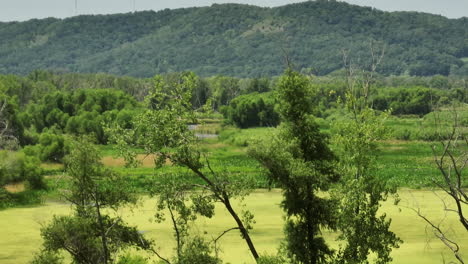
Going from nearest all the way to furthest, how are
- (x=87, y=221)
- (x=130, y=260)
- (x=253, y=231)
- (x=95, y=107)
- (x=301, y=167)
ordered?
(x=87, y=221)
(x=301, y=167)
(x=130, y=260)
(x=253, y=231)
(x=95, y=107)

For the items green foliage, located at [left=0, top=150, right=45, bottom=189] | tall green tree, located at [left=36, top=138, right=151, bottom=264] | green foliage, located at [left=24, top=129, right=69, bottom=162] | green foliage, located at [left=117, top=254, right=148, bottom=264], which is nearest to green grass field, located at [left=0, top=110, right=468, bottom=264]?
tall green tree, located at [left=36, top=138, right=151, bottom=264]

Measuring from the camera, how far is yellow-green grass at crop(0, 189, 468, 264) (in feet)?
109

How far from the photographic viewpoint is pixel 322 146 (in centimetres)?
2273

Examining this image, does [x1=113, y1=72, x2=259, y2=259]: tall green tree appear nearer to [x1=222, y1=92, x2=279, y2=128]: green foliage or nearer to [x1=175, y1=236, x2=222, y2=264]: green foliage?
[x1=175, y1=236, x2=222, y2=264]: green foliage

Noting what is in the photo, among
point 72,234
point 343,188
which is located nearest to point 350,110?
point 343,188

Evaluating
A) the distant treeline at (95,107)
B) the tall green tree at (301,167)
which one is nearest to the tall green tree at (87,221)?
the tall green tree at (301,167)

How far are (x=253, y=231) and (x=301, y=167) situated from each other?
1865 cm

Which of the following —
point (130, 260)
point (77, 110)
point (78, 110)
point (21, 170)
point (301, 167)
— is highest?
point (301, 167)

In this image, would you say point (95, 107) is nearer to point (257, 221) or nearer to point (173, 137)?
point (257, 221)

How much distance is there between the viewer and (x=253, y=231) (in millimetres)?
38875

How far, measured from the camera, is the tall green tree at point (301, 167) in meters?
20.9

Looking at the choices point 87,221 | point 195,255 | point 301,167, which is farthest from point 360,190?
point 87,221

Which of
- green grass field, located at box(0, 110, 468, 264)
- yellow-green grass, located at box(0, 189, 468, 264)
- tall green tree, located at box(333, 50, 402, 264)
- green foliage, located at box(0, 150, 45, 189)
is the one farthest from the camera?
green foliage, located at box(0, 150, 45, 189)

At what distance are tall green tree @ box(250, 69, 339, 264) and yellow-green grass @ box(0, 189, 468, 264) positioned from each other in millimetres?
7029
